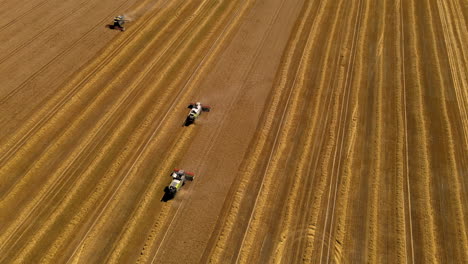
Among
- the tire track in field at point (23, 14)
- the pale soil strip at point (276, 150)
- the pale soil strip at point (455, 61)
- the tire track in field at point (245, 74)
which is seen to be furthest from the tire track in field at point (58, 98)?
the pale soil strip at point (455, 61)

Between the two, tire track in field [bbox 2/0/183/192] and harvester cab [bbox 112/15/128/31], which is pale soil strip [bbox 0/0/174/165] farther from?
harvester cab [bbox 112/15/128/31]

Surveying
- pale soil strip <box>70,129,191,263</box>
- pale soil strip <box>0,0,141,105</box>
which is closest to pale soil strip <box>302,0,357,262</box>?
pale soil strip <box>70,129,191,263</box>

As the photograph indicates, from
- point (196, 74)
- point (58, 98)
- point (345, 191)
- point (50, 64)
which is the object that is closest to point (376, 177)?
point (345, 191)

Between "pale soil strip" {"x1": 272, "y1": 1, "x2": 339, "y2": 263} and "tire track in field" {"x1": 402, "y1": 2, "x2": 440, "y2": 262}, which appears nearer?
"pale soil strip" {"x1": 272, "y1": 1, "x2": 339, "y2": 263}

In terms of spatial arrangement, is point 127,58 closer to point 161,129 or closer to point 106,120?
point 106,120

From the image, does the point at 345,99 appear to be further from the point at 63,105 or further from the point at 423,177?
the point at 63,105
